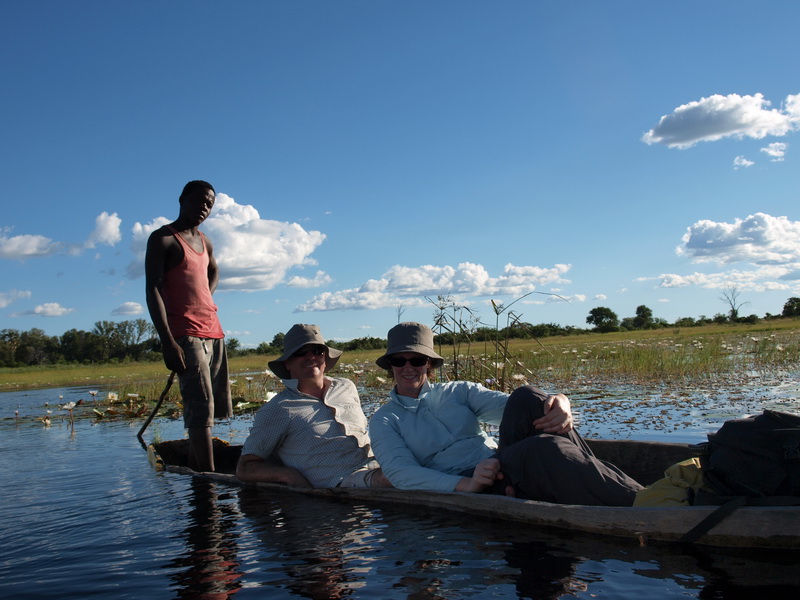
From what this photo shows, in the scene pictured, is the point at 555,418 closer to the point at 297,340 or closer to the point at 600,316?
the point at 297,340

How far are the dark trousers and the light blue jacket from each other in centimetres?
42

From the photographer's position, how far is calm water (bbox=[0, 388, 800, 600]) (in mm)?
2705

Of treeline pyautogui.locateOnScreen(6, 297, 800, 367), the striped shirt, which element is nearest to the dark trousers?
the striped shirt

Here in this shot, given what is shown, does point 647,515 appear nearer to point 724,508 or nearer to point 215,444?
point 724,508

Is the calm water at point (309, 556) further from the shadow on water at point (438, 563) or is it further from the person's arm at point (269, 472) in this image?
the person's arm at point (269, 472)

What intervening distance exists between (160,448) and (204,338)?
5.90 ft

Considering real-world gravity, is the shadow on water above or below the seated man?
below

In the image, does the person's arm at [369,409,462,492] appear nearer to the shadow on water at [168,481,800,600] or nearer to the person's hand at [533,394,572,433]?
the shadow on water at [168,481,800,600]

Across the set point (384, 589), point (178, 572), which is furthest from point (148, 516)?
point (384, 589)

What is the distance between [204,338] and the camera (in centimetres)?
511

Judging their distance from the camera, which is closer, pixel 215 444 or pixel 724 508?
pixel 724 508

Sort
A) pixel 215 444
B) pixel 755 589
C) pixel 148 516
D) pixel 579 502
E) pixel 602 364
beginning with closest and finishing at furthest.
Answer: pixel 755 589 → pixel 579 502 → pixel 148 516 → pixel 215 444 → pixel 602 364

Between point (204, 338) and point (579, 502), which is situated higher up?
point (204, 338)

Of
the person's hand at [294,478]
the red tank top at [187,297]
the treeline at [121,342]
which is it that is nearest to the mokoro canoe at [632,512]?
the person's hand at [294,478]
